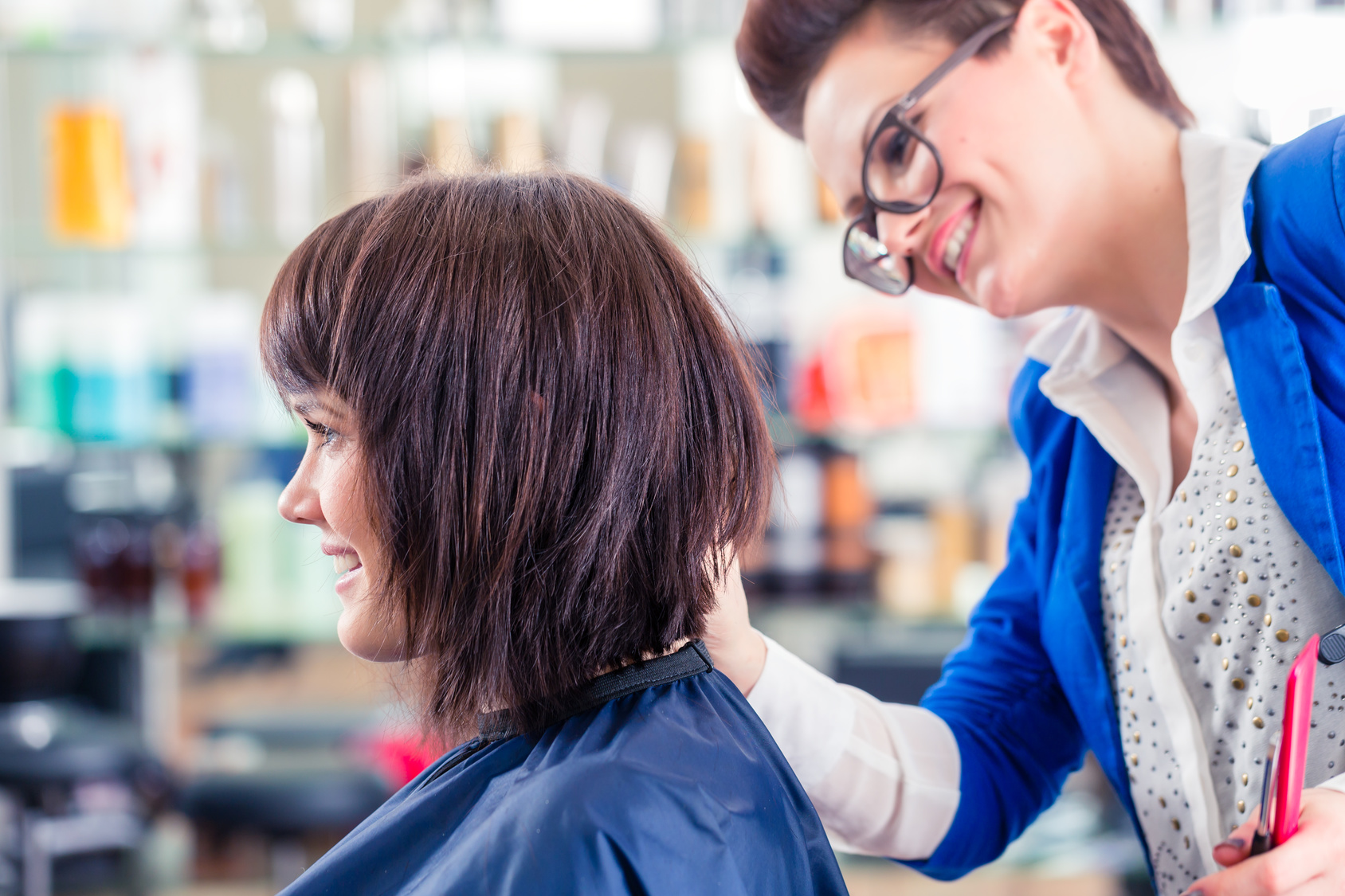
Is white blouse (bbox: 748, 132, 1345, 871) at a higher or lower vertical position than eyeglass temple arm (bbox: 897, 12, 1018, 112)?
lower

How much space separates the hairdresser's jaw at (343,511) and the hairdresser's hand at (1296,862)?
0.62 metres

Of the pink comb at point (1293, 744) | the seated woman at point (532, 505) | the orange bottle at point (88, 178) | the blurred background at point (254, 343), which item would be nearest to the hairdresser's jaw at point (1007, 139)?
the seated woman at point (532, 505)

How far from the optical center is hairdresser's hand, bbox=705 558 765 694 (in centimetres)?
100

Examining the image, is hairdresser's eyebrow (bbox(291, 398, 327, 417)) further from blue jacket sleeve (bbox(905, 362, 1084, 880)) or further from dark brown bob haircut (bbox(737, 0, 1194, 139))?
blue jacket sleeve (bbox(905, 362, 1084, 880))

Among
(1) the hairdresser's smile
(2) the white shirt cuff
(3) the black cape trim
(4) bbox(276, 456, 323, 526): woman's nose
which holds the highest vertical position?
(4) bbox(276, 456, 323, 526): woman's nose

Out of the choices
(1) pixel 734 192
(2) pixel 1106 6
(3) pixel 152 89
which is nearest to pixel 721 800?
(2) pixel 1106 6

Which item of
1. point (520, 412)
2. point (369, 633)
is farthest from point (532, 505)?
point (369, 633)

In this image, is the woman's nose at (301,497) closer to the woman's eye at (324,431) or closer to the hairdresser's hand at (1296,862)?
the woman's eye at (324,431)

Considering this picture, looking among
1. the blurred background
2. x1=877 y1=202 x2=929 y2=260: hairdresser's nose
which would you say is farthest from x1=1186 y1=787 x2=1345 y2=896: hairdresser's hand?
the blurred background

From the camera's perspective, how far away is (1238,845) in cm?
76

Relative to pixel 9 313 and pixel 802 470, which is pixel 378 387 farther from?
pixel 9 313

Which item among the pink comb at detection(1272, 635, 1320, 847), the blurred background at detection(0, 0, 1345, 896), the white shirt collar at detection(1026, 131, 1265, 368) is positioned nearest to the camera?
the pink comb at detection(1272, 635, 1320, 847)

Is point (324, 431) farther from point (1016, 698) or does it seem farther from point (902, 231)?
point (1016, 698)

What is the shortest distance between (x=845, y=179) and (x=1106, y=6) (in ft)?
0.98
